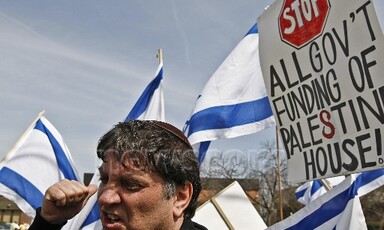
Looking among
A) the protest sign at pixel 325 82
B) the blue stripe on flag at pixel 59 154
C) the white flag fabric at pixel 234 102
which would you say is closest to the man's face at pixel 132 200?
the protest sign at pixel 325 82

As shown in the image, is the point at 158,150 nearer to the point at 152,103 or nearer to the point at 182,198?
the point at 182,198

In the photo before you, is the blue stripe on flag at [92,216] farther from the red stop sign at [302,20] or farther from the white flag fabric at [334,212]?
the red stop sign at [302,20]

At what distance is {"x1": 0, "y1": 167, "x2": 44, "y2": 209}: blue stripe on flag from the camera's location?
5.90 metres

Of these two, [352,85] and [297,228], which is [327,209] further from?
[352,85]

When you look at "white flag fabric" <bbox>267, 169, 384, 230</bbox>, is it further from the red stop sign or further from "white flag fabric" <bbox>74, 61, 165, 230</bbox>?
"white flag fabric" <bbox>74, 61, 165, 230</bbox>

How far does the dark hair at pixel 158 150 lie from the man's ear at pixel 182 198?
0.05ft

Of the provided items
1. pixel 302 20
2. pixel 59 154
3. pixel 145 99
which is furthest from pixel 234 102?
pixel 302 20

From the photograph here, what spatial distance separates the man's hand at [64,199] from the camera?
5.26 feet

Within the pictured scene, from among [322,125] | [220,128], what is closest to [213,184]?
[220,128]

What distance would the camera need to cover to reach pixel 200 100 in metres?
5.79

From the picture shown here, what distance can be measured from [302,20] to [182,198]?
2325 millimetres

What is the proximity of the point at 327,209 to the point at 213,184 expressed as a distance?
32.3 meters

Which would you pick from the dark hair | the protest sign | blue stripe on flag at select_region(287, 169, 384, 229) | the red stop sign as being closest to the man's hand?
the dark hair

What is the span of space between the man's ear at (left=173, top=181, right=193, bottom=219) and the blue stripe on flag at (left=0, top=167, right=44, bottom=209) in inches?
184
